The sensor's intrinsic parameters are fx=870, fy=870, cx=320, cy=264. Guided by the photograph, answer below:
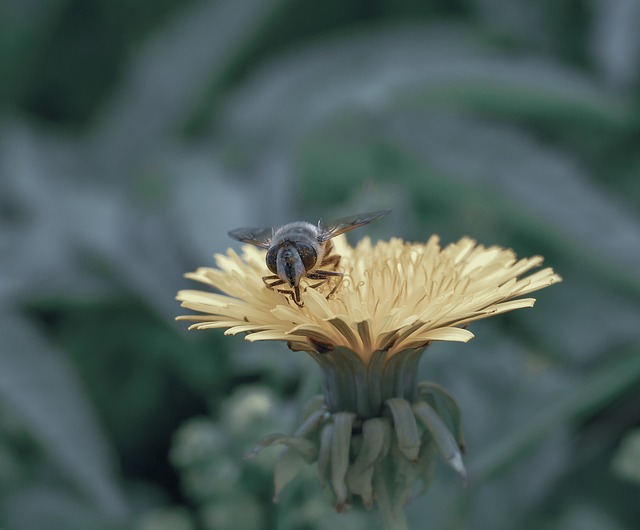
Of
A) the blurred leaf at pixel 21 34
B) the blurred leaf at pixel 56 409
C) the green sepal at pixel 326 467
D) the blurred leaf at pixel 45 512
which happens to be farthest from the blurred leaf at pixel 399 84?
the green sepal at pixel 326 467

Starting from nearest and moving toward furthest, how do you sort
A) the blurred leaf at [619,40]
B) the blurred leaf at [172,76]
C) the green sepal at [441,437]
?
the green sepal at [441,437], the blurred leaf at [619,40], the blurred leaf at [172,76]

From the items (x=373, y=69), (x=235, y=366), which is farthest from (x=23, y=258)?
(x=373, y=69)

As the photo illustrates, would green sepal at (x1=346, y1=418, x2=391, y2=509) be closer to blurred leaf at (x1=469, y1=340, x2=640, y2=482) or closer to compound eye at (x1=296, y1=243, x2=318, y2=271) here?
compound eye at (x1=296, y1=243, x2=318, y2=271)

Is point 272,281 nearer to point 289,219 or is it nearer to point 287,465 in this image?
point 287,465

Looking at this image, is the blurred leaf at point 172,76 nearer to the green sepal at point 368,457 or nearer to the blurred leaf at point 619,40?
the blurred leaf at point 619,40

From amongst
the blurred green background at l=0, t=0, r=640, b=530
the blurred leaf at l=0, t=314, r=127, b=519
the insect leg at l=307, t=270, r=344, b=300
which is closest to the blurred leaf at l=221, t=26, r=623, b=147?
the blurred green background at l=0, t=0, r=640, b=530

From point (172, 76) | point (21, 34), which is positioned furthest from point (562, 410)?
point (21, 34)

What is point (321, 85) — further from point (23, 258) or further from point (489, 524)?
point (489, 524)
